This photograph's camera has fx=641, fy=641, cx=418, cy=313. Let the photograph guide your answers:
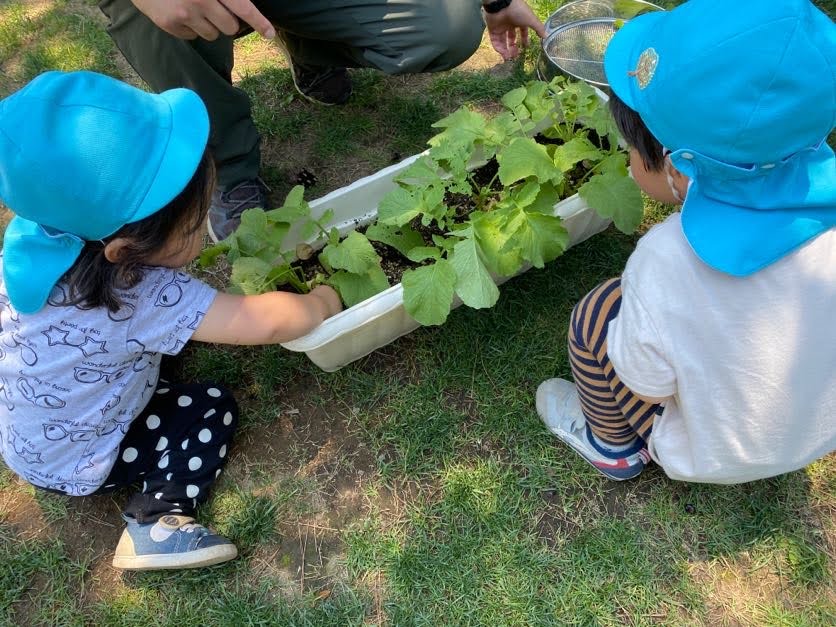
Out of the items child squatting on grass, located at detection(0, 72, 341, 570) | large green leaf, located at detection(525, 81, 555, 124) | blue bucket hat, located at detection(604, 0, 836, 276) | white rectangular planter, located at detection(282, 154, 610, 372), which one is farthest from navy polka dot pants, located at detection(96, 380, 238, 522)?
blue bucket hat, located at detection(604, 0, 836, 276)

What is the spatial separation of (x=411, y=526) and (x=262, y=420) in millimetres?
578

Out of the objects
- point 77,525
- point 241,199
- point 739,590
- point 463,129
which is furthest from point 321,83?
point 739,590

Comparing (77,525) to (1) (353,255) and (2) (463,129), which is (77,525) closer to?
(1) (353,255)

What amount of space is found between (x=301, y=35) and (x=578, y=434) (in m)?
1.68

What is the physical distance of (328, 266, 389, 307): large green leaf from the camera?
1.83 m

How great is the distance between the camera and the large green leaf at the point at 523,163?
174 cm

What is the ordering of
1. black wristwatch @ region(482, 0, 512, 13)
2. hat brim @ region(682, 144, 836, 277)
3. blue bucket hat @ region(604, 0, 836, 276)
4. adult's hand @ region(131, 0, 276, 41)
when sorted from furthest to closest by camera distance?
black wristwatch @ region(482, 0, 512, 13) < adult's hand @ region(131, 0, 276, 41) < hat brim @ region(682, 144, 836, 277) < blue bucket hat @ region(604, 0, 836, 276)

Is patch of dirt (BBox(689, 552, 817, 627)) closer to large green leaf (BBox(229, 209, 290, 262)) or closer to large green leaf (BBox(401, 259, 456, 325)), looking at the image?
large green leaf (BBox(401, 259, 456, 325))

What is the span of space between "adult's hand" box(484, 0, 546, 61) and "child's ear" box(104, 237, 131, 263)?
164 centimetres

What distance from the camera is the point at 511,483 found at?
6.16ft

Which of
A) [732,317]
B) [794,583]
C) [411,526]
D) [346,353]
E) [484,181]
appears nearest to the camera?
[732,317]

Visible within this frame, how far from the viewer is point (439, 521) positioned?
6.02 ft

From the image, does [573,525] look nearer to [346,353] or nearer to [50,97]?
[346,353]

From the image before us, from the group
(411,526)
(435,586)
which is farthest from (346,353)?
(435,586)
